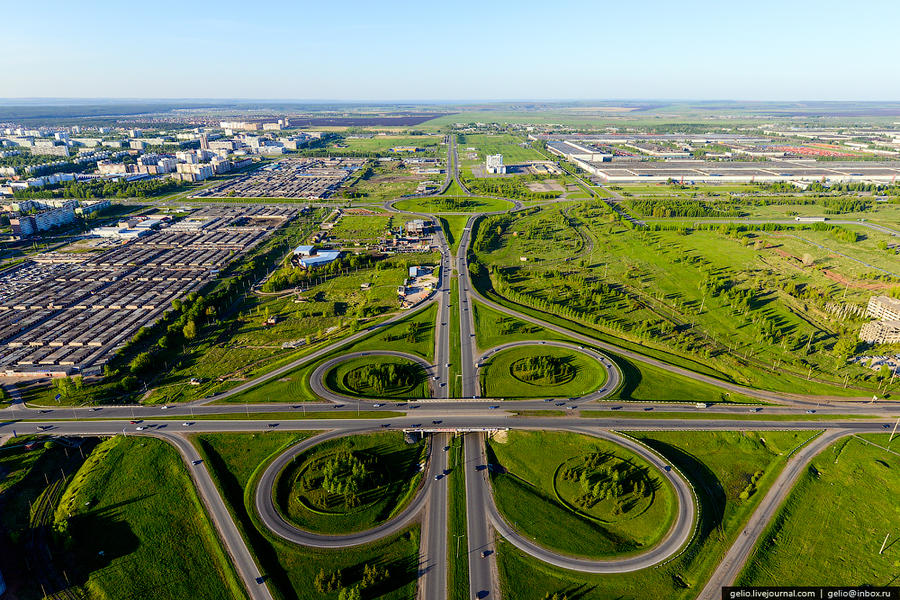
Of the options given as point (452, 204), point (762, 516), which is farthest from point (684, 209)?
point (762, 516)

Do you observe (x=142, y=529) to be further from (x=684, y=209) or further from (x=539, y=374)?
(x=684, y=209)

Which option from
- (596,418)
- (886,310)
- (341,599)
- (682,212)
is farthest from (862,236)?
(341,599)

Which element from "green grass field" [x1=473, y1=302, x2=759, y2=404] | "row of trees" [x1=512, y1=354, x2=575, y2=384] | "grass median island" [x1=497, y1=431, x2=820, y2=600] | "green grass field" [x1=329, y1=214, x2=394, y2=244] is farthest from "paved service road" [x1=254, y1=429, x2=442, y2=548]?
"green grass field" [x1=329, y1=214, x2=394, y2=244]

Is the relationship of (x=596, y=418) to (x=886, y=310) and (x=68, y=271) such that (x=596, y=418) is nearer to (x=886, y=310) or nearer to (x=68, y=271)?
(x=886, y=310)

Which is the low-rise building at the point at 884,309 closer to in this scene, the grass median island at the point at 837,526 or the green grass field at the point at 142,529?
the grass median island at the point at 837,526

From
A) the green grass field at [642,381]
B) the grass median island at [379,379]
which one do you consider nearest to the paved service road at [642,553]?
the green grass field at [642,381]

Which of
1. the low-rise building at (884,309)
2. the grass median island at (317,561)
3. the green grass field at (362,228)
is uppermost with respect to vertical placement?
the green grass field at (362,228)

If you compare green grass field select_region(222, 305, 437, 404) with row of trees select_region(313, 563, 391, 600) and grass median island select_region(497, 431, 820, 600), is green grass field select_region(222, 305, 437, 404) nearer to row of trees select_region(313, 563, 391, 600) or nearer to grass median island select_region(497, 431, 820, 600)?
row of trees select_region(313, 563, 391, 600)
